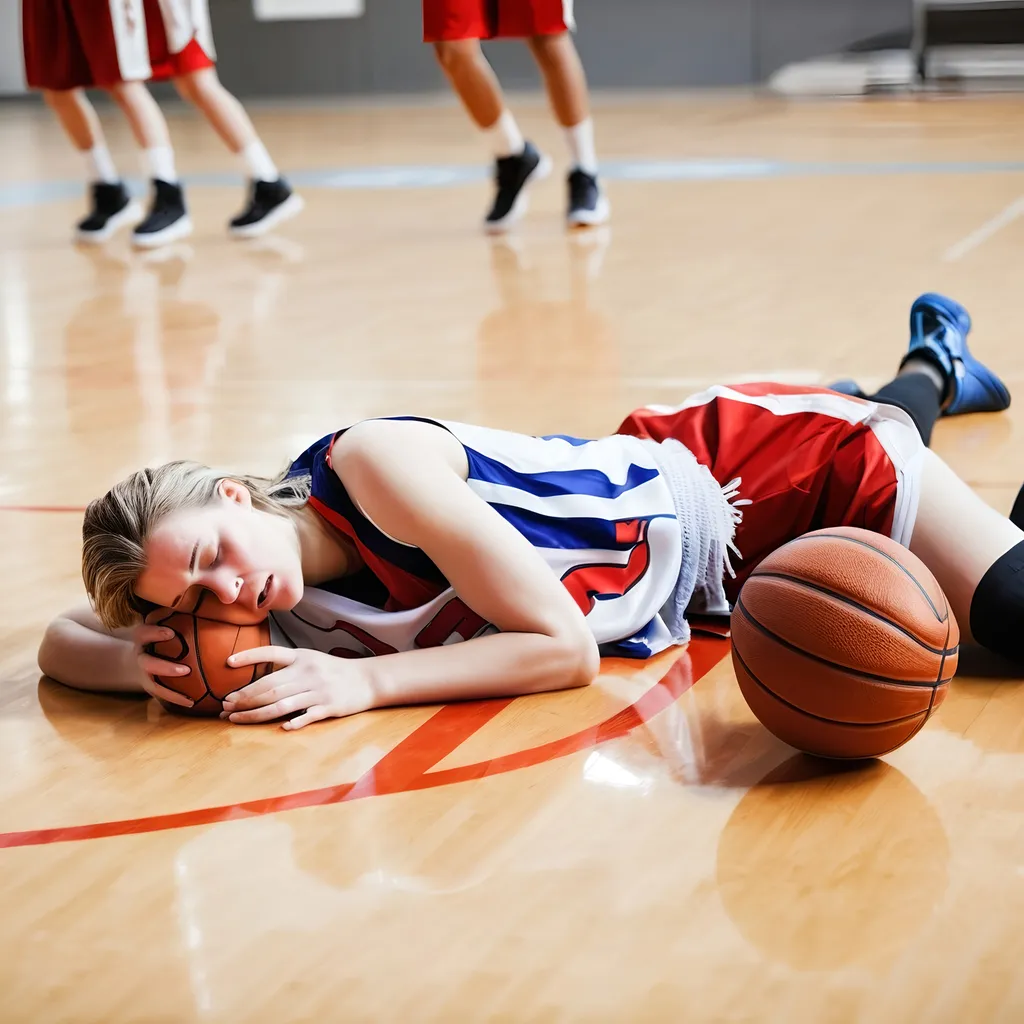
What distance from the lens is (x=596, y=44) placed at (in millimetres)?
12727

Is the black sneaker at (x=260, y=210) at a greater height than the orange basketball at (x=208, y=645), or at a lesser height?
greater

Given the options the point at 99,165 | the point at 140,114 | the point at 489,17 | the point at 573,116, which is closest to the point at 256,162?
the point at 140,114

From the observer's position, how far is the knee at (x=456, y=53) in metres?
5.44

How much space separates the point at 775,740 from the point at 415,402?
180 cm

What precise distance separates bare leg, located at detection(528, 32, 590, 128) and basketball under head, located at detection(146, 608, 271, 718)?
4.00m

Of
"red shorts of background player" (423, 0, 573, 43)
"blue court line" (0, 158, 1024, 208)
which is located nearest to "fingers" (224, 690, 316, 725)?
"red shorts of background player" (423, 0, 573, 43)

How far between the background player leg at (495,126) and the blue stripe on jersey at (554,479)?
364cm

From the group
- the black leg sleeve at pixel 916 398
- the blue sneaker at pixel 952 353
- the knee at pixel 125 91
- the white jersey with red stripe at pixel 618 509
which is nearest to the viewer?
the white jersey with red stripe at pixel 618 509

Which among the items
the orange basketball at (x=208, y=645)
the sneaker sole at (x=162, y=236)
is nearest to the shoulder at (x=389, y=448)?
the orange basketball at (x=208, y=645)

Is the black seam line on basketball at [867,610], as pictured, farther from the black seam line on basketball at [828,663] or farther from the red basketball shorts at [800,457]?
the red basketball shorts at [800,457]

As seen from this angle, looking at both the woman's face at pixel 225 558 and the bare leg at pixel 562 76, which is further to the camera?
the bare leg at pixel 562 76

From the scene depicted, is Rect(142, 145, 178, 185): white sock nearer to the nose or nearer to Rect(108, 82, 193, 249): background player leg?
Rect(108, 82, 193, 249): background player leg

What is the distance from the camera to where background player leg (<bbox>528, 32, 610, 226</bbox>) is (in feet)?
18.2

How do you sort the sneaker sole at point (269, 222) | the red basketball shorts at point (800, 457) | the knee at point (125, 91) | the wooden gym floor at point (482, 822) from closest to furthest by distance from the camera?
the wooden gym floor at point (482, 822)
the red basketball shorts at point (800, 457)
the knee at point (125, 91)
the sneaker sole at point (269, 222)
